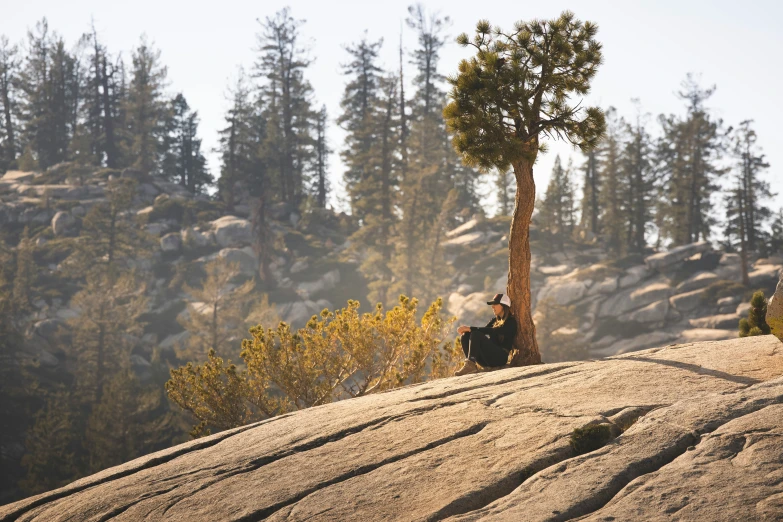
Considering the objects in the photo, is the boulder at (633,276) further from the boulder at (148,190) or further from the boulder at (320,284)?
the boulder at (148,190)

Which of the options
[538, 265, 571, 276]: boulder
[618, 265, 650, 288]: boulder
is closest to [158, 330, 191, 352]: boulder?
[538, 265, 571, 276]: boulder

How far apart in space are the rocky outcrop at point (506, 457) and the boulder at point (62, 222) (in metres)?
56.5

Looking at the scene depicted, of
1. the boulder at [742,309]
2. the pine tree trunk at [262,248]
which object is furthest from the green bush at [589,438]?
the pine tree trunk at [262,248]

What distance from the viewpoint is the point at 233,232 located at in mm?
63156

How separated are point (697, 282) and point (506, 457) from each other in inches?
1872

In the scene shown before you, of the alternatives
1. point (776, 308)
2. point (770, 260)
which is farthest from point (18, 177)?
point (776, 308)

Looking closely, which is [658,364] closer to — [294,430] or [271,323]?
[294,430]

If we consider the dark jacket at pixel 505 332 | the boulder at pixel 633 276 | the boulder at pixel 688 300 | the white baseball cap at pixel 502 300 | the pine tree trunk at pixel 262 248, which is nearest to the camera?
the white baseball cap at pixel 502 300

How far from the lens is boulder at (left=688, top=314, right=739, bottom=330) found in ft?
147

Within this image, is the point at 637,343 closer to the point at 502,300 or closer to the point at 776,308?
the point at 502,300

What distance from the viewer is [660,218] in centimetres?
6675

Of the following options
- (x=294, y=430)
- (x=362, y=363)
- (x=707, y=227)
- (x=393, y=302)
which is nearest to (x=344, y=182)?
(x=393, y=302)

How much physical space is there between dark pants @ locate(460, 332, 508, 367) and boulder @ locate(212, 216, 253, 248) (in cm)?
5054

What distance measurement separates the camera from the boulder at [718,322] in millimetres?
44750
